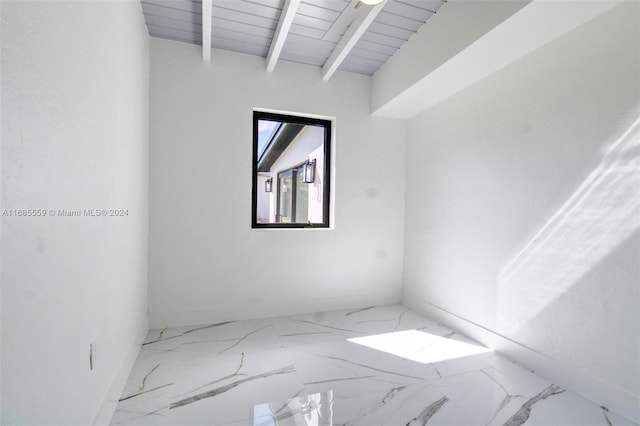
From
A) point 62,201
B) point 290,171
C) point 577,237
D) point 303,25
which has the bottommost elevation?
point 577,237

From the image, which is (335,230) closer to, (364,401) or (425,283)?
(425,283)

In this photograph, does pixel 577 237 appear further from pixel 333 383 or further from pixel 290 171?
pixel 290 171

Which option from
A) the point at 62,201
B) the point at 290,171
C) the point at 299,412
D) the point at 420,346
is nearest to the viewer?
the point at 62,201

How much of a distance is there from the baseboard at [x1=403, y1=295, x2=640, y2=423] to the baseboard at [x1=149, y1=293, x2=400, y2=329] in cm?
76

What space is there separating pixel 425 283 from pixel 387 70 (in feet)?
6.95

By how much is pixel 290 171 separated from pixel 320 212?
611mm

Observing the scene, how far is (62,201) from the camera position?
3.42 ft

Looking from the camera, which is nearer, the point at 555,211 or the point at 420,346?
the point at 555,211

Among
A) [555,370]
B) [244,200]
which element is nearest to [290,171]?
[244,200]

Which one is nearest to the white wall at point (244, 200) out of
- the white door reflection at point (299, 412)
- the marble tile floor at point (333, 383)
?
the marble tile floor at point (333, 383)

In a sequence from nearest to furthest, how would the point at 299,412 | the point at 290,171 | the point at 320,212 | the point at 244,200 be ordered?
the point at 299,412 → the point at 244,200 → the point at 320,212 → the point at 290,171

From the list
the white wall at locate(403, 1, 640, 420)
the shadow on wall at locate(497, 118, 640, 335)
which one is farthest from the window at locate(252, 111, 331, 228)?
the shadow on wall at locate(497, 118, 640, 335)

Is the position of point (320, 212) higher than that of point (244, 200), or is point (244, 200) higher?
point (244, 200)

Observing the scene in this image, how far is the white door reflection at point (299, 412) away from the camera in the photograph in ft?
4.89
